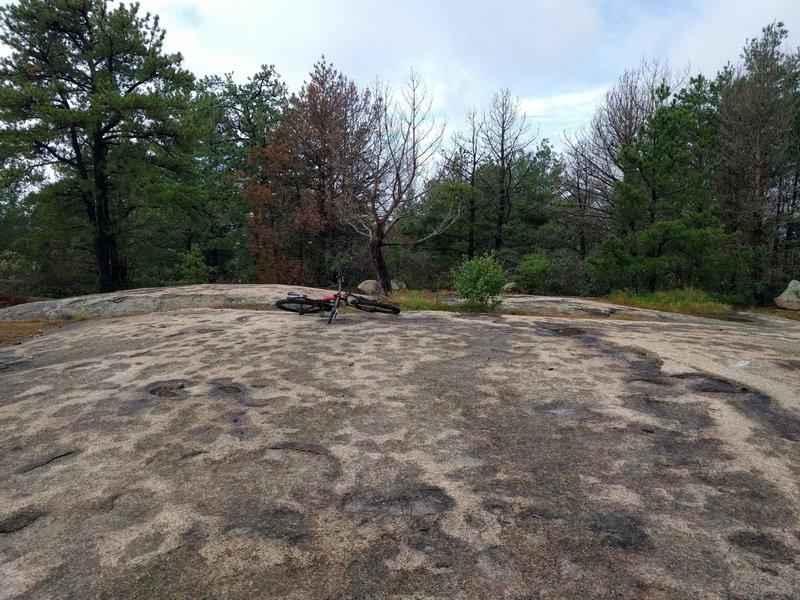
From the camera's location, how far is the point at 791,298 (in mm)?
14141

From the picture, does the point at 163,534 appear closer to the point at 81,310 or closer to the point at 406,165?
the point at 81,310

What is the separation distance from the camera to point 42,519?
2055mm

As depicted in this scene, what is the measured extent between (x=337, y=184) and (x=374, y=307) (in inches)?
464

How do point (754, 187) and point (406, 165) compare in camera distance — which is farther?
point (754, 187)

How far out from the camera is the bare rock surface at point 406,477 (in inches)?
65.1

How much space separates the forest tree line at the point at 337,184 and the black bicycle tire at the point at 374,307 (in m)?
5.14

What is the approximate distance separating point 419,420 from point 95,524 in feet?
6.22

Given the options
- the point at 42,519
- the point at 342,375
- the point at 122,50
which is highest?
the point at 122,50

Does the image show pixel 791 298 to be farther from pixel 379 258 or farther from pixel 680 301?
pixel 379 258

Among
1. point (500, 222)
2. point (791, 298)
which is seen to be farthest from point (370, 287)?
point (791, 298)

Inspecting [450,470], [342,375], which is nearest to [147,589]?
[450,470]

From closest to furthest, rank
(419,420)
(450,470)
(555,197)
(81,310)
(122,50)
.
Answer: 1. (450,470)
2. (419,420)
3. (81,310)
4. (122,50)
5. (555,197)

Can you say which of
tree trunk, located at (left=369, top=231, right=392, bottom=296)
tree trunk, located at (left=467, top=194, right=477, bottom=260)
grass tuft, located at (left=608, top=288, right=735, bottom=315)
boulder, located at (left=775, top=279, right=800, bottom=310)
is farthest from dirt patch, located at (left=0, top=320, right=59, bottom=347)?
boulder, located at (left=775, top=279, right=800, bottom=310)

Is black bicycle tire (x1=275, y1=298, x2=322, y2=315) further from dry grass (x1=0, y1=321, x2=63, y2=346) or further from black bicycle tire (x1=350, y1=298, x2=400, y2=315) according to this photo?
dry grass (x1=0, y1=321, x2=63, y2=346)
